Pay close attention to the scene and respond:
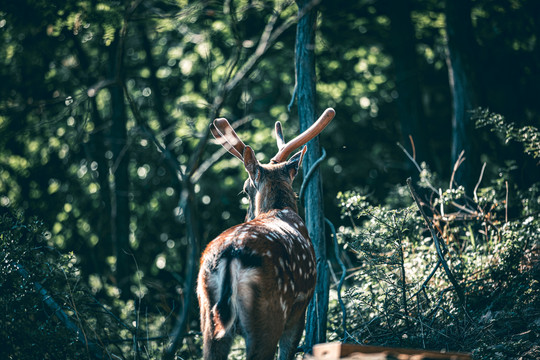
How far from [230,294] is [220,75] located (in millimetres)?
8256

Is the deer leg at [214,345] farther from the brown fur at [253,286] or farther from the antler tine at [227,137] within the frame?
the antler tine at [227,137]

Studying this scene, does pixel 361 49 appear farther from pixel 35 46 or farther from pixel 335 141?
pixel 35 46

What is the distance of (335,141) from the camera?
1159 cm

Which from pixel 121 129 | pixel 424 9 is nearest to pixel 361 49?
pixel 424 9

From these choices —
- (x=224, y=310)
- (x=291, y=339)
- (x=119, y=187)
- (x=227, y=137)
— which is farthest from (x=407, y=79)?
(x=224, y=310)

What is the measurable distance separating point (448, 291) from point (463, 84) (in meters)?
3.40

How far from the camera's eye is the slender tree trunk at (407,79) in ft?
31.5

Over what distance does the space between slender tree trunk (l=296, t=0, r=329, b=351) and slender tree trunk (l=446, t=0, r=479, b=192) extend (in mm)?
2610

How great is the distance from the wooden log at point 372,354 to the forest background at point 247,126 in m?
2.50

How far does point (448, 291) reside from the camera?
5.73 meters

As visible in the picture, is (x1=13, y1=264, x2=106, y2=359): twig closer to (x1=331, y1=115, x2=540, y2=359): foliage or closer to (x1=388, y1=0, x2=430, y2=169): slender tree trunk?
(x1=331, y1=115, x2=540, y2=359): foliage

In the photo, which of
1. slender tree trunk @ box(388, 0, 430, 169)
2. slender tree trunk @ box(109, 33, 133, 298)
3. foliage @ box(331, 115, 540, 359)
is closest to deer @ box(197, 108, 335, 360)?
foliage @ box(331, 115, 540, 359)

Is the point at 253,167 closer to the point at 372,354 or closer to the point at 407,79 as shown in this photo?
the point at 372,354

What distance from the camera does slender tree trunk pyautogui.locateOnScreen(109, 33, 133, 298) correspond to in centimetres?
1025
